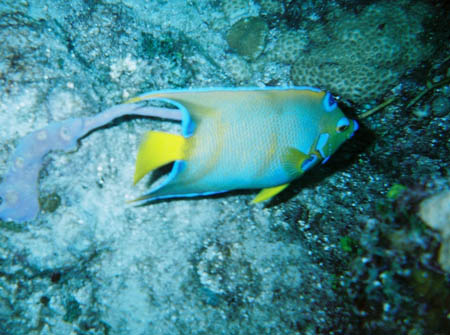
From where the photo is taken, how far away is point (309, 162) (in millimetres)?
2197

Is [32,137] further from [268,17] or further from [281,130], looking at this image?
[268,17]

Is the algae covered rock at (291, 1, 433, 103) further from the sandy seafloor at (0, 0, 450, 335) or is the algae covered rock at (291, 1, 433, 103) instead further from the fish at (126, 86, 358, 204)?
the fish at (126, 86, 358, 204)

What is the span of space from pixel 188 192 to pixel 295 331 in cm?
175

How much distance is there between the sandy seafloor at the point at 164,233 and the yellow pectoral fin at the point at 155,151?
1080 millimetres

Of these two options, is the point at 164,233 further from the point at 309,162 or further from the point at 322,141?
the point at 322,141

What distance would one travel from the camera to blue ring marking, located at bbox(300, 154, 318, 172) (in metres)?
2.15

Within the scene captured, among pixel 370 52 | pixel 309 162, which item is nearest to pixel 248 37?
pixel 370 52

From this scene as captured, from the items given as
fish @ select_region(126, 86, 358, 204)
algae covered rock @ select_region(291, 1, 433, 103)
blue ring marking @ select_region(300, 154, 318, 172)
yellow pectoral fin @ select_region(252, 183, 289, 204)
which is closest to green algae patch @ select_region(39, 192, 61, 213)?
fish @ select_region(126, 86, 358, 204)

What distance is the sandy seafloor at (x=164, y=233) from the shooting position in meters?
2.18

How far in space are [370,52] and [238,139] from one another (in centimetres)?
259

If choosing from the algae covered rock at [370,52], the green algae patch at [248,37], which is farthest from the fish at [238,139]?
the green algae patch at [248,37]

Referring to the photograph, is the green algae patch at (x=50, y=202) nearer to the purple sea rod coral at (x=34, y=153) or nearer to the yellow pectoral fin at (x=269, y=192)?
the purple sea rod coral at (x=34, y=153)

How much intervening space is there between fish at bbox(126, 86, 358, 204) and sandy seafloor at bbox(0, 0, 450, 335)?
0.86 m

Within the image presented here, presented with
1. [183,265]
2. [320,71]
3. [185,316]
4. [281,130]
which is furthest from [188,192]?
[320,71]
